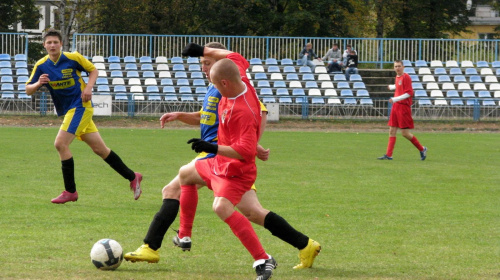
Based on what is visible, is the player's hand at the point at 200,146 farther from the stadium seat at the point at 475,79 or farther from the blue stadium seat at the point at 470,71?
the blue stadium seat at the point at 470,71

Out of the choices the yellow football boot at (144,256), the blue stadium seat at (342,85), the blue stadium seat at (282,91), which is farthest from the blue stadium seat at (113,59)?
the yellow football boot at (144,256)

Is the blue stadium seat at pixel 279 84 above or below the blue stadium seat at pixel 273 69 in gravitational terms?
below

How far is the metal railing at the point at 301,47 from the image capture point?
34.9m

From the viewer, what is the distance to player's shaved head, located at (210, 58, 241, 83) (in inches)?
220

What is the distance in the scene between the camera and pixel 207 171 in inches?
248

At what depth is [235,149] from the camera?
18.2 feet

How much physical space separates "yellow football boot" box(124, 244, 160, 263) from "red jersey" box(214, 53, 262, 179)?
0.91 meters

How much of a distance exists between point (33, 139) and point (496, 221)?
46.1 feet

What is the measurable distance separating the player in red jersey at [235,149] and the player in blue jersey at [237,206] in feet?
0.73

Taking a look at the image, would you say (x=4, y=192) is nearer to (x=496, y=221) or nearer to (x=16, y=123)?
(x=496, y=221)

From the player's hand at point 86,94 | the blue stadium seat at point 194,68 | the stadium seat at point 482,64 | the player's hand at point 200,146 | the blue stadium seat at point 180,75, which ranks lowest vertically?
the blue stadium seat at point 180,75

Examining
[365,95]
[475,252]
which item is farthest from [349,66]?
[475,252]

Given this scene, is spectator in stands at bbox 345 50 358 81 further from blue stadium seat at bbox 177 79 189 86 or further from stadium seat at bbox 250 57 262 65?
blue stadium seat at bbox 177 79 189 86

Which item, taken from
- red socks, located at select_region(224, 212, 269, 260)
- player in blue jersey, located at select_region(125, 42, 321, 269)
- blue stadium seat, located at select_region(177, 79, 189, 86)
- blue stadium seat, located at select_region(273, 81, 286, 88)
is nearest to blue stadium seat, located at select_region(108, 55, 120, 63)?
blue stadium seat, located at select_region(177, 79, 189, 86)
